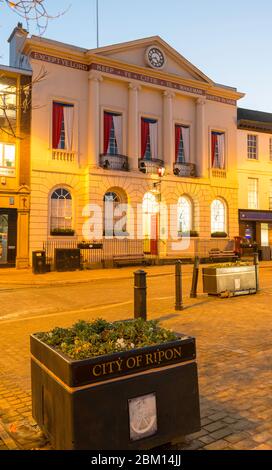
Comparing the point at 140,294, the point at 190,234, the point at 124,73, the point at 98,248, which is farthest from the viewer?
the point at 190,234

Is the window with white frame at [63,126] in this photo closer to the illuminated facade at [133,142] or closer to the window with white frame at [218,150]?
the illuminated facade at [133,142]

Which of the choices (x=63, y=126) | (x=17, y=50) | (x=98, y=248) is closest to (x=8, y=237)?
(x=98, y=248)

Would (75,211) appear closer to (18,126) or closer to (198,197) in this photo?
(18,126)

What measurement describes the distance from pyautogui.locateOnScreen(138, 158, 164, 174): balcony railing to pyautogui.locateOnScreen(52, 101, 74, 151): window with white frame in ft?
15.6

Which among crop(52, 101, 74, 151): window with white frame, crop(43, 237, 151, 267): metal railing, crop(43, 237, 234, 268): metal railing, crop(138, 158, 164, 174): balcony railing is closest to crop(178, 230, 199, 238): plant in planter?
crop(43, 237, 234, 268): metal railing

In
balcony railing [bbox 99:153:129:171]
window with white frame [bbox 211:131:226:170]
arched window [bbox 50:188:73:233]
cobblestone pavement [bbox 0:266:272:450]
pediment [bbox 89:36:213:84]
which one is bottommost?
cobblestone pavement [bbox 0:266:272:450]

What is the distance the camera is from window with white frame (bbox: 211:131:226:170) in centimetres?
2897

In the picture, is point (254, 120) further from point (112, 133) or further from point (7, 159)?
point (7, 159)

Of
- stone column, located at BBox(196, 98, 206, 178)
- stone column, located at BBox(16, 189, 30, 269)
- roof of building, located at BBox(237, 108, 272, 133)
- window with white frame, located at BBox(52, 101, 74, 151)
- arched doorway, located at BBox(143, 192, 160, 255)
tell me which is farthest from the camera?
roof of building, located at BBox(237, 108, 272, 133)

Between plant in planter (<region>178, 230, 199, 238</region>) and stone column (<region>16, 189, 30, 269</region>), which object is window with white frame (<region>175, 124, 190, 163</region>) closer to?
plant in planter (<region>178, 230, 199, 238</region>)

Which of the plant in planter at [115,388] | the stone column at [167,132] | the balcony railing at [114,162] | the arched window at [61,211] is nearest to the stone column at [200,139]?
the stone column at [167,132]

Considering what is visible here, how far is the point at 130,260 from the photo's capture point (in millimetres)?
23125

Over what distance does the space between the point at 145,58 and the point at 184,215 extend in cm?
1062
